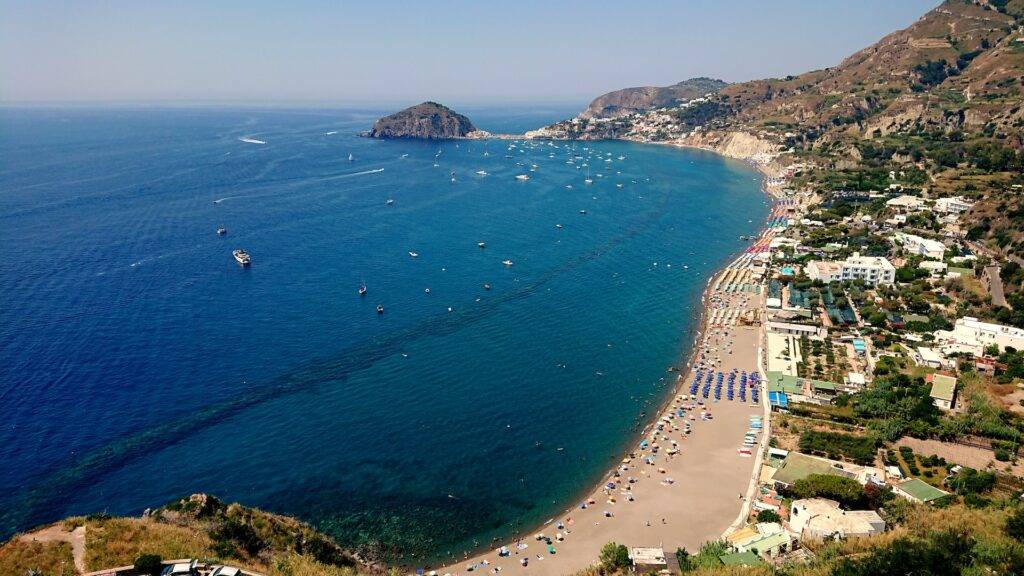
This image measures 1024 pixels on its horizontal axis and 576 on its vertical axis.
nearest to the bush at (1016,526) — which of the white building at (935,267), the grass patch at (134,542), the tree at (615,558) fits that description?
the tree at (615,558)

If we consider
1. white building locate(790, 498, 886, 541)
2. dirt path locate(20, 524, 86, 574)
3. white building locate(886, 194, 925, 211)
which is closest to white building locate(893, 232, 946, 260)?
white building locate(886, 194, 925, 211)

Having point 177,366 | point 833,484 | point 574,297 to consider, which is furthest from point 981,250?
point 177,366

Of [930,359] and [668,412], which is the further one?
[930,359]

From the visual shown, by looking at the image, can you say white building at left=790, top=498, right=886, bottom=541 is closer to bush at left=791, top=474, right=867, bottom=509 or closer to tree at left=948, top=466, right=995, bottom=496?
bush at left=791, top=474, right=867, bottom=509

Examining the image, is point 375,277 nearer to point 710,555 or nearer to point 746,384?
point 746,384

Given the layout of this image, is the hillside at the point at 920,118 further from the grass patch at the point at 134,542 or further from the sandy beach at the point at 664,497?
the grass patch at the point at 134,542

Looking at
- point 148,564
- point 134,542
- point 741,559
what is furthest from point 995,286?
point 134,542

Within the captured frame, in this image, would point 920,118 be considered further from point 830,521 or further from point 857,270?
point 830,521
